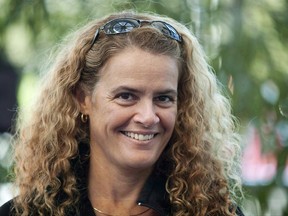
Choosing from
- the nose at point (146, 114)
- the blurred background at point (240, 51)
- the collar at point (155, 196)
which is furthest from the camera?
the blurred background at point (240, 51)

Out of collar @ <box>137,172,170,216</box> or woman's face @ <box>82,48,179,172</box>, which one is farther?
collar @ <box>137,172,170,216</box>

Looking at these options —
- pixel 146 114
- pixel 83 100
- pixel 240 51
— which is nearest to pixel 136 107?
pixel 146 114

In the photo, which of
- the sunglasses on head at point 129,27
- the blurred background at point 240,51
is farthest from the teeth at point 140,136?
the blurred background at point 240,51

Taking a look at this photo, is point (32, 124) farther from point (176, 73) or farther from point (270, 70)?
point (270, 70)

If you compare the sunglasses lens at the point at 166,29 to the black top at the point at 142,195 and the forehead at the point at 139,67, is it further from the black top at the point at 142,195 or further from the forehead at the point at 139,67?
the black top at the point at 142,195

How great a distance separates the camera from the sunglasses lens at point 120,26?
3.82m

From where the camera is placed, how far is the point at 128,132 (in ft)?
12.1

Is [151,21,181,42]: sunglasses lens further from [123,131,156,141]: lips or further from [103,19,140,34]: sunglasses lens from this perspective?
[123,131,156,141]: lips

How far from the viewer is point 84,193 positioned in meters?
3.89

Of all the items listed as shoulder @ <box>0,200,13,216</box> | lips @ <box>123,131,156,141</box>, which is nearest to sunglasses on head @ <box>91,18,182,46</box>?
lips @ <box>123,131,156,141</box>

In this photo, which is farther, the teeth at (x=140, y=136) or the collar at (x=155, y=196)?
the collar at (x=155, y=196)

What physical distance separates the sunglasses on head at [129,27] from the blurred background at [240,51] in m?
0.60

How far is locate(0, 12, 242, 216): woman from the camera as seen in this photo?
3.70 metres

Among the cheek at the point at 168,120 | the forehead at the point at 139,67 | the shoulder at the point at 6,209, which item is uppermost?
the forehead at the point at 139,67
